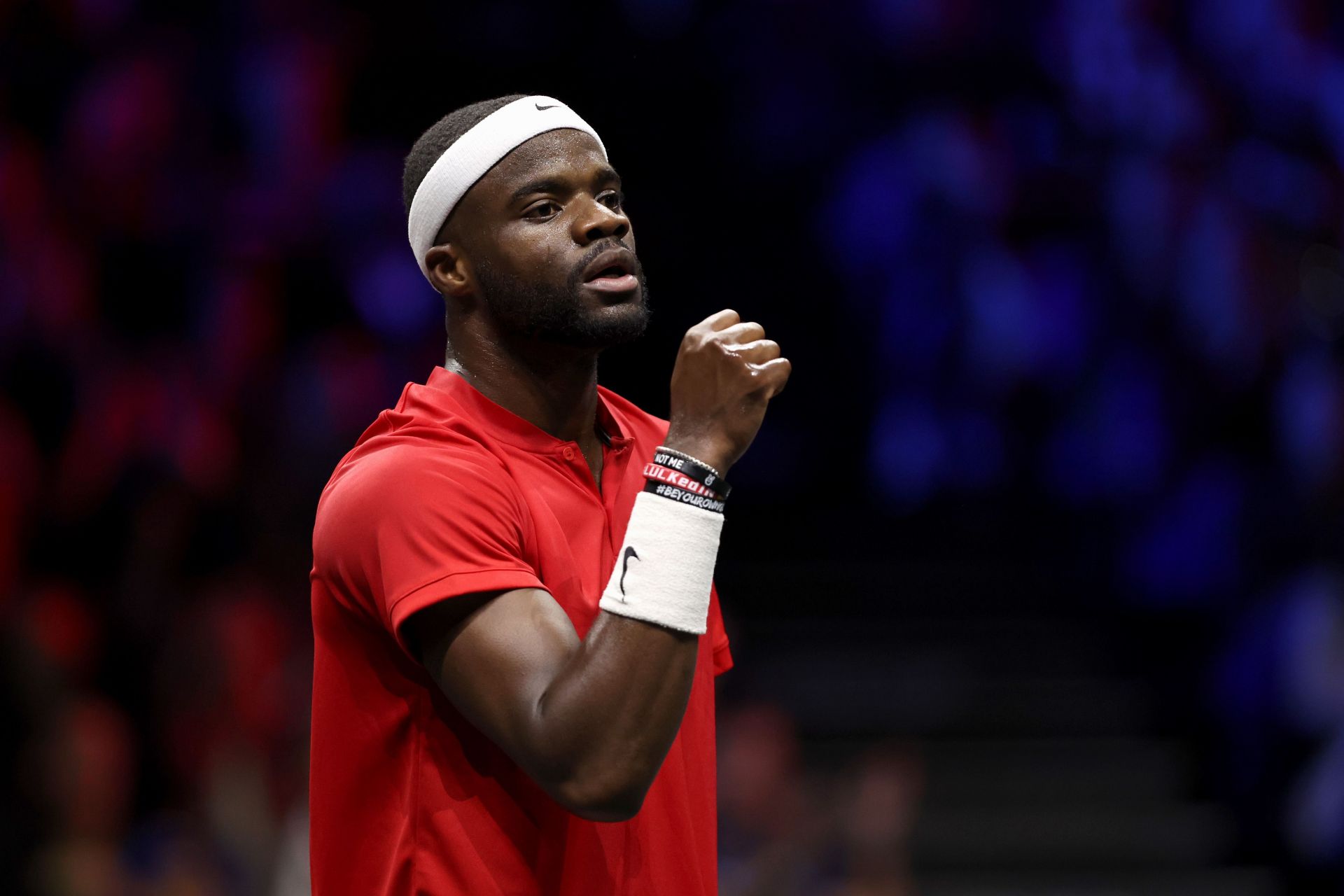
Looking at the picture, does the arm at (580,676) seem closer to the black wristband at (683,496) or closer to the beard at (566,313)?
the black wristband at (683,496)

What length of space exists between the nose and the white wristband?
433 mm

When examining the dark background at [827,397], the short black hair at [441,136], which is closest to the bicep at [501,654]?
the short black hair at [441,136]

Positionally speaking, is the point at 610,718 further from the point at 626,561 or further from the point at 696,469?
the point at 696,469

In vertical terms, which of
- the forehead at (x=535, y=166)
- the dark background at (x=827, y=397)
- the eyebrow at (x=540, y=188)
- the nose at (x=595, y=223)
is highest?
the forehead at (x=535, y=166)

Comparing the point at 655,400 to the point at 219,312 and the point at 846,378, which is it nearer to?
the point at 846,378

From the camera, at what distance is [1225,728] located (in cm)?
661

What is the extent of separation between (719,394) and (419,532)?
0.38m

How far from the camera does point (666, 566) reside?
1.80 meters

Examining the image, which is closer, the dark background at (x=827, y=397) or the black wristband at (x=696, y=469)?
the black wristband at (x=696, y=469)

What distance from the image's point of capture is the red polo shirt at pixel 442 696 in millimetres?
1886

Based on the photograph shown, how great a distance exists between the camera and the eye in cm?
216

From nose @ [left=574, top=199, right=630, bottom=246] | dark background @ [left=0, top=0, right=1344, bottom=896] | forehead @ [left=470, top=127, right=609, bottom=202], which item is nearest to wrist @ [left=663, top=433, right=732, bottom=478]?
nose @ [left=574, top=199, right=630, bottom=246]

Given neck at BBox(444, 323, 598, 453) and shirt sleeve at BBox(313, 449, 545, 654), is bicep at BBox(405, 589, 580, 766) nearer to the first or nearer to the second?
shirt sleeve at BBox(313, 449, 545, 654)

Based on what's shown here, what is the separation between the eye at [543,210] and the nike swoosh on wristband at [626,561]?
56cm
